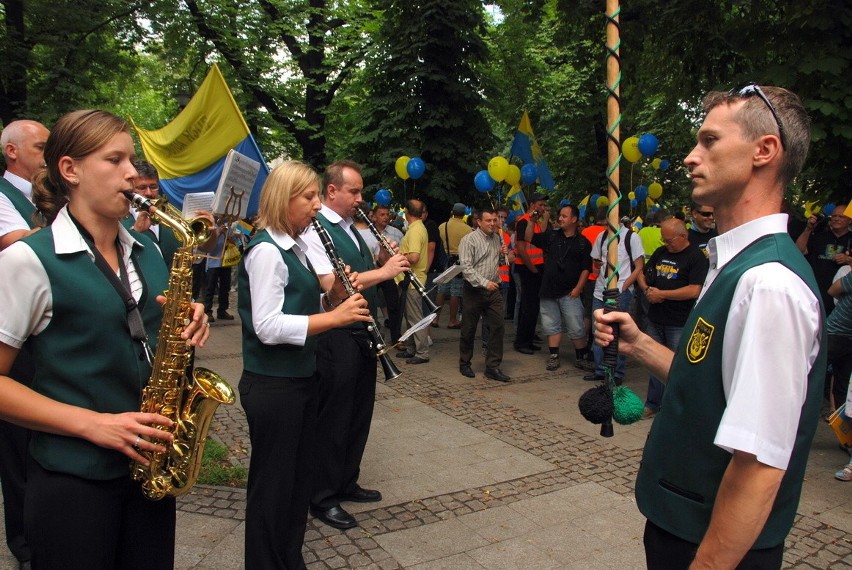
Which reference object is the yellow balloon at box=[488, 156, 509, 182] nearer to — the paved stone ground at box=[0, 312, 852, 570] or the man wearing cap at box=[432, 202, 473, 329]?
the man wearing cap at box=[432, 202, 473, 329]

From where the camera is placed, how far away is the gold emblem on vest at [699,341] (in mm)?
Result: 1709

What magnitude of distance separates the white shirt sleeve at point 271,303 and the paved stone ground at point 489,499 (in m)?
1.39

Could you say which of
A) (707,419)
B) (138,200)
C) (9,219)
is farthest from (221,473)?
(707,419)

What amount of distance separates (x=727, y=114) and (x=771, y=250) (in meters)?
0.41

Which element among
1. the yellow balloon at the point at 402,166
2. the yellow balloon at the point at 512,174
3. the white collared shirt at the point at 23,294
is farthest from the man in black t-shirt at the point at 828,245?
the white collared shirt at the point at 23,294

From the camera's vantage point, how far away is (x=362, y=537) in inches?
158

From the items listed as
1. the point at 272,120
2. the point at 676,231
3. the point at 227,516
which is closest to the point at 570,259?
the point at 676,231

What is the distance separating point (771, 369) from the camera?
1548 millimetres

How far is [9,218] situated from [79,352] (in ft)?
6.57

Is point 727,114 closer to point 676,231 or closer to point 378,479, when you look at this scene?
point 378,479

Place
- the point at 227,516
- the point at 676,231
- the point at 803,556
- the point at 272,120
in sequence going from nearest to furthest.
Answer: the point at 803,556, the point at 227,516, the point at 676,231, the point at 272,120

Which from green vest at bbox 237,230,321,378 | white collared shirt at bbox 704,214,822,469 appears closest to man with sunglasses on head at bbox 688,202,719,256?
green vest at bbox 237,230,321,378

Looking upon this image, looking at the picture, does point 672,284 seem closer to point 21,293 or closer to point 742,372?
point 742,372

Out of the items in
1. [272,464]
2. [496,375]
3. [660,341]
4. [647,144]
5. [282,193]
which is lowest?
[496,375]
